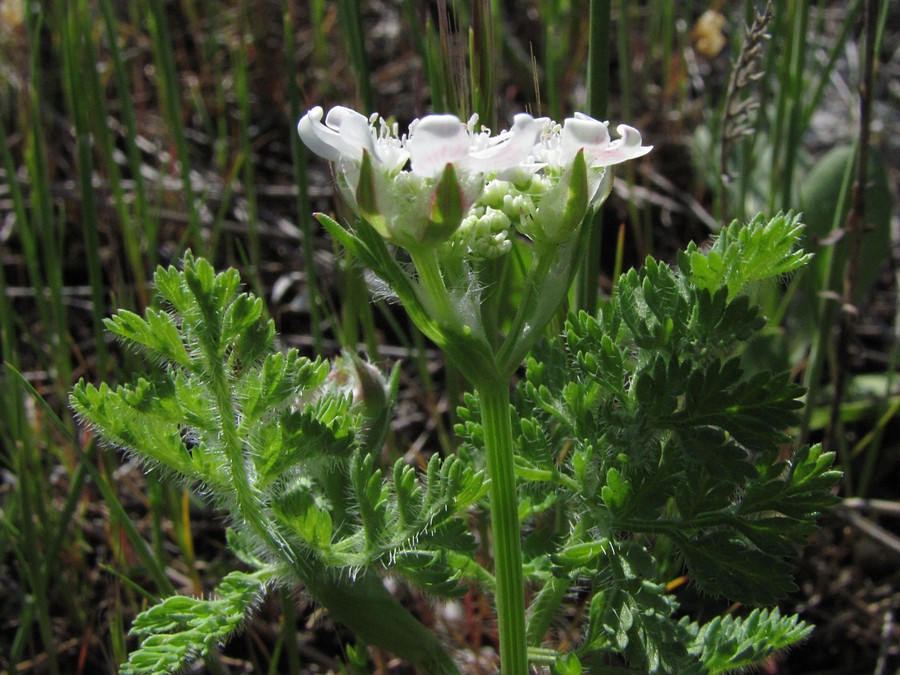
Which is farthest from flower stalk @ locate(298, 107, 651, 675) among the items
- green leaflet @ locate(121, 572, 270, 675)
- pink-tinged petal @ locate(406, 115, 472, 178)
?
green leaflet @ locate(121, 572, 270, 675)

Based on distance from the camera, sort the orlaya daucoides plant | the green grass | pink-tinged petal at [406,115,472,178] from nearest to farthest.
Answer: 1. pink-tinged petal at [406,115,472,178]
2. the orlaya daucoides plant
3. the green grass

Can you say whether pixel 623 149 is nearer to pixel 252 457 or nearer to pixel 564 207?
pixel 564 207

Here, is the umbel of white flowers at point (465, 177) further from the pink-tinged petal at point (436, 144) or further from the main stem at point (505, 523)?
the main stem at point (505, 523)

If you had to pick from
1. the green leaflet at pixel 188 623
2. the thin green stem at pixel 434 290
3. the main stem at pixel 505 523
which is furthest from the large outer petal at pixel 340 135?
the green leaflet at pixel 188 623

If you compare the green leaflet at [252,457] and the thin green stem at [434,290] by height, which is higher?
the thin green stem at [434,290]

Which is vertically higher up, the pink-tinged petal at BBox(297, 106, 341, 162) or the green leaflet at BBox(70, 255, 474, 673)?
the pink-tinged petal at BBox(297, 106, 341, 162)

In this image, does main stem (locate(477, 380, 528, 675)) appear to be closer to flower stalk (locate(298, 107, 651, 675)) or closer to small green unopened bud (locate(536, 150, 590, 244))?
flower stalk (locate(298, 107, 651, 675))

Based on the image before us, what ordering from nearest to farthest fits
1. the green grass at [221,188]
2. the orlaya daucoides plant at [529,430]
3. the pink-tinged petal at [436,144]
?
the pink-tinged petal at [436,144], the orlaya daucoides plant at [529,430], the green grass at [221,188]

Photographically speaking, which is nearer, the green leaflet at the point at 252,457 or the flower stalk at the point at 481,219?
the flower stalk at the point at 481,219

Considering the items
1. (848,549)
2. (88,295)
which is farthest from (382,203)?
(88,295)
